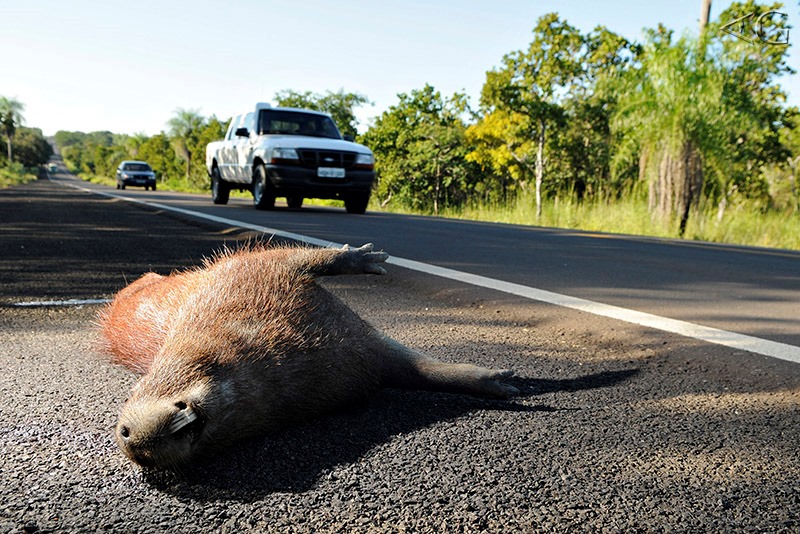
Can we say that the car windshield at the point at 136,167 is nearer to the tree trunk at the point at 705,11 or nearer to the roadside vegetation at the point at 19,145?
the tree trunk at the point at 705,11

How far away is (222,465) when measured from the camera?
1.83m

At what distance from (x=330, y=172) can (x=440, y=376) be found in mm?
11311

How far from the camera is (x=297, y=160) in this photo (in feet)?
43.4

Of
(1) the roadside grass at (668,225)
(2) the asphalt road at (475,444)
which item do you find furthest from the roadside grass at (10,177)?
(2) the asphalt road at (475,444)

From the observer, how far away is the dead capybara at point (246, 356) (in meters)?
1.69

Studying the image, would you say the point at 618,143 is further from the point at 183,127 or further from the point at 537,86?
the point at 183,127

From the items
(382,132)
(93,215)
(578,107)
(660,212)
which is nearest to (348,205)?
(93,215)

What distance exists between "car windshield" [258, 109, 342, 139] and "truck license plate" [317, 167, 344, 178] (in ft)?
5.32

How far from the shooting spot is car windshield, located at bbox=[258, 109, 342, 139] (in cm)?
1452

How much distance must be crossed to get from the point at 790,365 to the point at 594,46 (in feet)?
98.1

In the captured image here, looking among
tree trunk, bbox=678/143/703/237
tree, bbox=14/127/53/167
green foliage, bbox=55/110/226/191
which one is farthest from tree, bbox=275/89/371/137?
tree, bbox=14/127/53/167

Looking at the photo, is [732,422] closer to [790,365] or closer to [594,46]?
[790,365]

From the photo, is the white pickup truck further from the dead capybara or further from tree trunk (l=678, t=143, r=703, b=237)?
the dead capybara

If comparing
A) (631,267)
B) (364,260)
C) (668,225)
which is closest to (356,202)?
(668,225)
